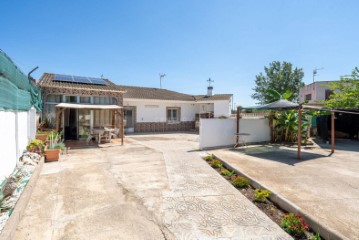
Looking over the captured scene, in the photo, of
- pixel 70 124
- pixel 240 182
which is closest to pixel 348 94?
pixel 240 182

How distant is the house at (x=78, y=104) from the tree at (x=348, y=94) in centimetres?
1824

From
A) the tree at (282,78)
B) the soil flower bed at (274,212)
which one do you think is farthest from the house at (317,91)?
the soil flower bed at (274,212)

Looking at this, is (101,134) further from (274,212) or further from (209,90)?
(209,90)

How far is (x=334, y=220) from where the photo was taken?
3891 millimetres

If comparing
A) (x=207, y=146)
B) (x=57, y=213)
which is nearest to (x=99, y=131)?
(x=207, y=146)

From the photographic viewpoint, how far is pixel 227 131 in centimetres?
1302

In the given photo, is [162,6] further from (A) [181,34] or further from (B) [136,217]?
(B) [136,217]

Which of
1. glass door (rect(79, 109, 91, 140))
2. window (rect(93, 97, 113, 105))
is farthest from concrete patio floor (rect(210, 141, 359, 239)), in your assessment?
glass door (rect(79, 109, 91, 140))

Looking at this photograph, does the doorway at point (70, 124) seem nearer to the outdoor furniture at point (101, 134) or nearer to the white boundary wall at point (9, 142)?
the outdoor furniture at point (101, 134)

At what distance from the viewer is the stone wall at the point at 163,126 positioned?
21203 millimetres

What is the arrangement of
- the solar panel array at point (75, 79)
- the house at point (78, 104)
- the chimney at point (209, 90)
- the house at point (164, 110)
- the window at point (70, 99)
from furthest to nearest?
1. the chimney at point (209, 90)
2. the house at point (164, 110)
3. the solar panel array at point (75, 79)
4. the window at point (70, 99)
5. the house at point (78, 104)

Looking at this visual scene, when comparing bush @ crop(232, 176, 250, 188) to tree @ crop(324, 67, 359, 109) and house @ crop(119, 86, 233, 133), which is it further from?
tree @ crop(324, 67, 359, 109)

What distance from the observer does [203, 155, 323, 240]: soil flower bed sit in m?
3.56

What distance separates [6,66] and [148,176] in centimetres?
498
